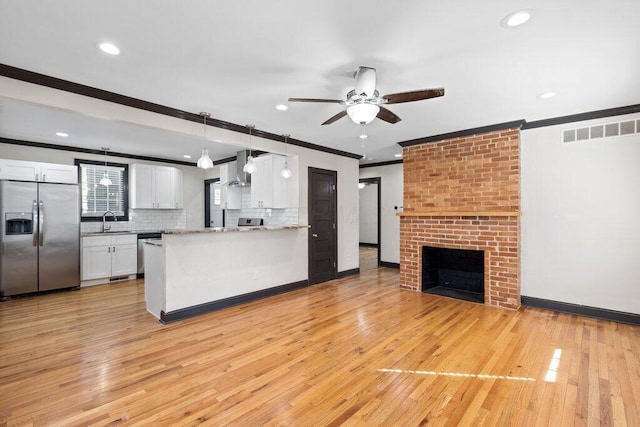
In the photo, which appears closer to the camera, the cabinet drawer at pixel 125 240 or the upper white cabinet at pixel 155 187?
the cabinet drawer at pixel 125 240

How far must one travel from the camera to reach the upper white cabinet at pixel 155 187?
20.3 feet

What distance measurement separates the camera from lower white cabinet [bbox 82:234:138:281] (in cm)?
536

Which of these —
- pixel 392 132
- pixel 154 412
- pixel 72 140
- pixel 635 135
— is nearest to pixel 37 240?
pixel 72 140

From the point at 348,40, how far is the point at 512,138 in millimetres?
3201

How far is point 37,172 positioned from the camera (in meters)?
4.86

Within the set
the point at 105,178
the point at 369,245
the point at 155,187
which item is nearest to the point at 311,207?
the point at 155,187

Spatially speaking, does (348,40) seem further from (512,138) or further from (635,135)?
(635,135)

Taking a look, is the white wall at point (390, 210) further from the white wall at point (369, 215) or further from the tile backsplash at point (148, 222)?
the tile backsplash at point (148, 222)

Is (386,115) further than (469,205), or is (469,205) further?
(469,205)

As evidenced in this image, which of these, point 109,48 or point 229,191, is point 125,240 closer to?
point 229,191

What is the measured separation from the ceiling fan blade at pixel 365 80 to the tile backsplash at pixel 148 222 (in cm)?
591

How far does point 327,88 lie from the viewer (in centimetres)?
302

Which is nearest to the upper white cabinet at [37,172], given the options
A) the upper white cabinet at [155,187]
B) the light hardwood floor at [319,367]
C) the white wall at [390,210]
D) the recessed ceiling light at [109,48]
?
the upper white cabinet at [155,187]

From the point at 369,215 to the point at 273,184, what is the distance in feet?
22.0
